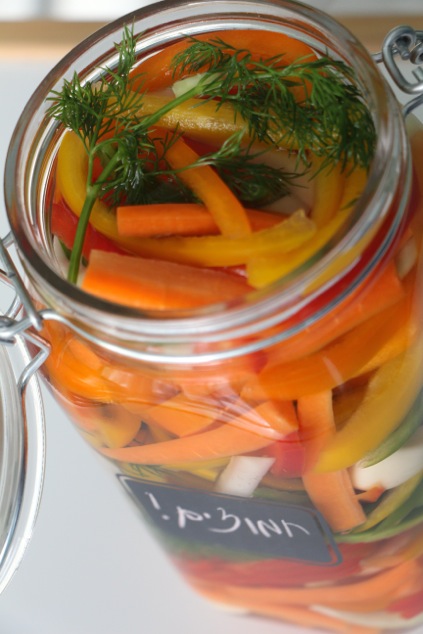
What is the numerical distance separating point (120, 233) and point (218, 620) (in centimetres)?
60

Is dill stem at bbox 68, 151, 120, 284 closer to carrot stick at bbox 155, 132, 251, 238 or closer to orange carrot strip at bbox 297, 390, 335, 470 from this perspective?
carrot stick at bbox 155, 132, 251, 238

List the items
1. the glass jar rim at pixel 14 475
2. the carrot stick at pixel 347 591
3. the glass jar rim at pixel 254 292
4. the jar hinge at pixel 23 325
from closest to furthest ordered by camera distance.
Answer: the glass jar rim at pixel 254 292
the jar hinge at pixel 23 325
the glass jar rim at pixel 14 475
the carrot stick at pixel 347 591

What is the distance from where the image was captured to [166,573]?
105cm

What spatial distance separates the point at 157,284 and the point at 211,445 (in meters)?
0.13

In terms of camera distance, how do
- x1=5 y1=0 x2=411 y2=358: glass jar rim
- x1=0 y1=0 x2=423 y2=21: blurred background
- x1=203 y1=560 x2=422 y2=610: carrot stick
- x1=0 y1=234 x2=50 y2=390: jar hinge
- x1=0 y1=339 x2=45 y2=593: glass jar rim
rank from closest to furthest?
1. x1=5 y1=0 x2=411 y2=358: glass jar rim
2. x1=0 y1=234 x2=50 y2=390: jar hinge
3. x1=0 y1=339 x2=45 y2=593: glass jar rim
4. x1=203 y1=560 x2=422 y2=610: carrot stick
5. x1=0 y1=0 x2=423 y2=21: blurred background

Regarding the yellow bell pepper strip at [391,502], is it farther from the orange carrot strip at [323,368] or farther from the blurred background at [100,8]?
the blurred background at [100,8]

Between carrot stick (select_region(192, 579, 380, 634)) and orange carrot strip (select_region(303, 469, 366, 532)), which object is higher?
orange carrot strip (select_region(303, 469, 366, 532))

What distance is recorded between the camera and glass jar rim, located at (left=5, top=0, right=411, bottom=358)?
21.1 inches

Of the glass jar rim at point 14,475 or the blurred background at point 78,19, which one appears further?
the blurred background at point 78,19

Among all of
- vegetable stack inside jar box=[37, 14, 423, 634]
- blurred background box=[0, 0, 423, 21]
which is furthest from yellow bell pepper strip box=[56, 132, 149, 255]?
blurred background box=[0, 0, 423, 21]

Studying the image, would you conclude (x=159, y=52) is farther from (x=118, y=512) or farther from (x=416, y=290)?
(x=118, y=512)

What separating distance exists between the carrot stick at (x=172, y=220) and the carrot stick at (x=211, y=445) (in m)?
0.14

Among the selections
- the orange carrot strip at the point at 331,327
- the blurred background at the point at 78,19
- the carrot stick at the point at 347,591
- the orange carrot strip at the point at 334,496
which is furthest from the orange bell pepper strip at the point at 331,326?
the blurred background at the point at 78,19

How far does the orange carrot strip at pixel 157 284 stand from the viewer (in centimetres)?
57
